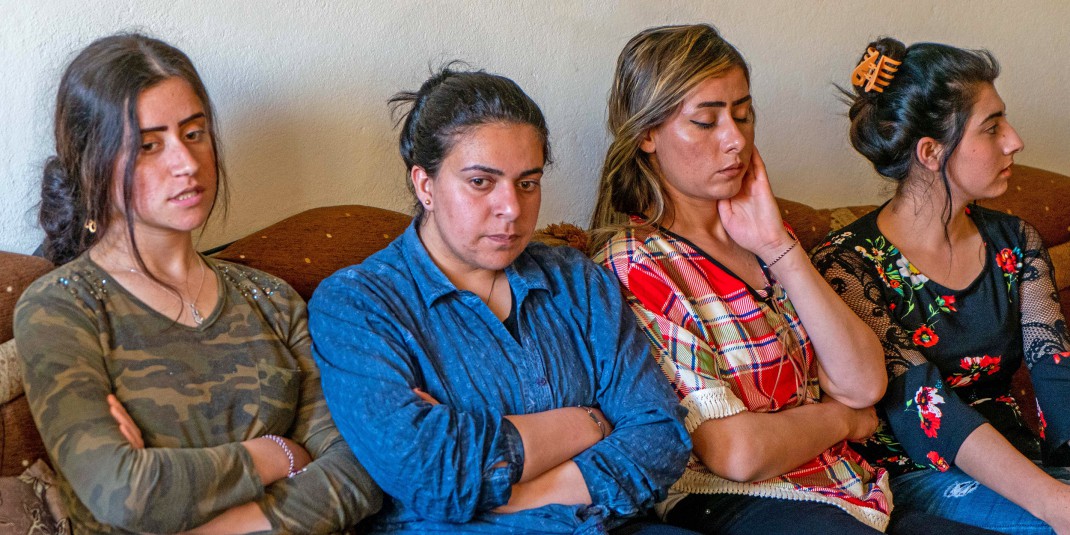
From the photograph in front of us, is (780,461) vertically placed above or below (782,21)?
below

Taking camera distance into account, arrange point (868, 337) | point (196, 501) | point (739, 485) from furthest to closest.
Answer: point (868, 337) → point (739, 485) → point (196, 501)

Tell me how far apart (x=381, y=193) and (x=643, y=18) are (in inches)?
33.9

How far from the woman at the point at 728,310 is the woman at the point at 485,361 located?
0.39 feet

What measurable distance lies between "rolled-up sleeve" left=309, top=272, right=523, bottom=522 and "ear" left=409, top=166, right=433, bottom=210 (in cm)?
22

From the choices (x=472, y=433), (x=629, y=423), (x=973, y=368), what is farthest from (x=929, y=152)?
(x=472, y=433)

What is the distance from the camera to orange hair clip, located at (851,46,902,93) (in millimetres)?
2279

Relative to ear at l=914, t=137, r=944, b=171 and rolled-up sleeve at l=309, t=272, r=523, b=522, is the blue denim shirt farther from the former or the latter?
ear at l=914, t=137, r=944, b=171

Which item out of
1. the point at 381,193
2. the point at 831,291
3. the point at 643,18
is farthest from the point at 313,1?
the point at 831,291

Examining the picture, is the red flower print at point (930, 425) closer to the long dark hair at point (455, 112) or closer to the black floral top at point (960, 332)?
the black floral top at point (960, 332)

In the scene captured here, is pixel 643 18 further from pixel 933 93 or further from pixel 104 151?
pixel 104 151

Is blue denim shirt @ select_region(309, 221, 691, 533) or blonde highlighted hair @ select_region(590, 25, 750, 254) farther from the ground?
blonde highlighted hair @ select_region(590, 25, 750, 254)

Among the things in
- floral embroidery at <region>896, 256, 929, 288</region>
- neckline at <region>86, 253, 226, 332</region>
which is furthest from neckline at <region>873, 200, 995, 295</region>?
neckline at <region>86, 253, 226, 332</region>

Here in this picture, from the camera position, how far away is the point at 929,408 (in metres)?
2.10

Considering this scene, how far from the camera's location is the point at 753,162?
211 centimetres
